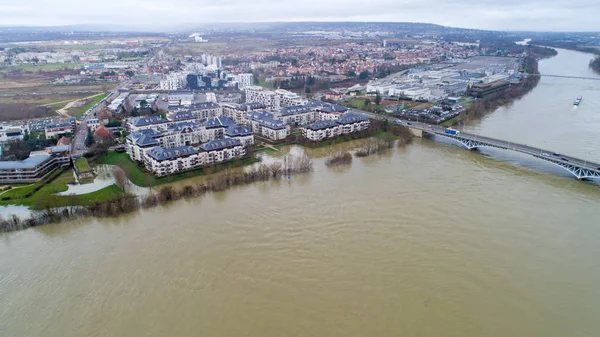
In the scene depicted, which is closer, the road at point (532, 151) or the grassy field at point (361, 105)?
the road at point (532, 151)

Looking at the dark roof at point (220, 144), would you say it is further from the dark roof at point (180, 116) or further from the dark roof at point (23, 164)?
the dark roof at point (23, 164)

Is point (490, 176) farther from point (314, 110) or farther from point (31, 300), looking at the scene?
point (31, 300)

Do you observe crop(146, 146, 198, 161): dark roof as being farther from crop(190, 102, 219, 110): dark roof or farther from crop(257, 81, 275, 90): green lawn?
crop(257, 81, 275, 90): green lawn

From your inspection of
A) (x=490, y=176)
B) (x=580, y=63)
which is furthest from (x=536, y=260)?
(x=580, y=63)

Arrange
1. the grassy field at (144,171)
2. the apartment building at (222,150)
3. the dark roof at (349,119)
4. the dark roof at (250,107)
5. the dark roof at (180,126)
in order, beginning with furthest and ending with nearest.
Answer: the dark roof at (250,107), the dark roof at (349,119), the dark roof at (180,126), the apartment building at (222,150), the grassy field at (144,171)

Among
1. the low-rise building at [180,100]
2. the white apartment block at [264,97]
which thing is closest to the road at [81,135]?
the low-rise building at [180,100]

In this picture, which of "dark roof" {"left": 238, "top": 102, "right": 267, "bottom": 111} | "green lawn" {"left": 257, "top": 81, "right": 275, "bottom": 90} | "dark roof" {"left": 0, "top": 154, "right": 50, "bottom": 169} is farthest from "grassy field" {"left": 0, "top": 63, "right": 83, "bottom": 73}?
"dark roof" {"left": 0, "top": 154, "right": 50, "bottom": 169}
